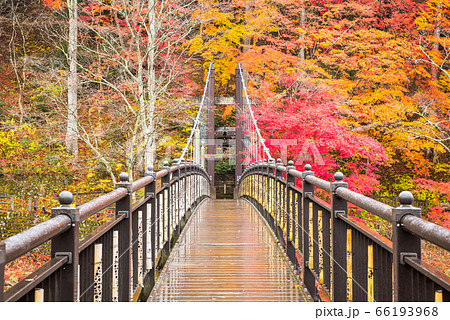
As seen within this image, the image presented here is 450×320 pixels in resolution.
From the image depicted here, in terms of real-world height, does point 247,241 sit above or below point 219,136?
Result: below

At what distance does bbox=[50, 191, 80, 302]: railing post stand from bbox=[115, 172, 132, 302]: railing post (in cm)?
114

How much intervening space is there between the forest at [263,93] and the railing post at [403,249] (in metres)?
10.5

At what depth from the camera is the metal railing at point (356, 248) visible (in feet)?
5.42

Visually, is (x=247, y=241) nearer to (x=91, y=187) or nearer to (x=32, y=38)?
(x=91, y=187)

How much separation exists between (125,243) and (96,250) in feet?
2.34

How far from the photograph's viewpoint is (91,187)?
17.5 meters

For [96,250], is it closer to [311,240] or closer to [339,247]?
[339,247]

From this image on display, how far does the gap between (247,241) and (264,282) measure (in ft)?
7.20

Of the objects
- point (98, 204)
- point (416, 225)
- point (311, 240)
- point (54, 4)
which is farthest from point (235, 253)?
point (54, 4)

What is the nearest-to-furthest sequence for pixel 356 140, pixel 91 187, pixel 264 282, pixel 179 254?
pixel 264 282 < pixel 179 254 < pixel 356 140 < pixel 91 187

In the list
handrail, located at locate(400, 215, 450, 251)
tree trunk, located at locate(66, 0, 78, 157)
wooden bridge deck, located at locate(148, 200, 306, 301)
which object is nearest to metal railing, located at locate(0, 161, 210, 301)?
wooden bridge deck, located at locate(148, 200, 306, 301)

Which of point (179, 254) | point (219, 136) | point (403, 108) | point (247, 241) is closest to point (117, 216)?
point (179, 254)

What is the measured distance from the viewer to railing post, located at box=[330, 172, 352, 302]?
288 cm

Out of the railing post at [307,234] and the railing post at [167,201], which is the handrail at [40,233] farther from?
the railing post at [167,201]
